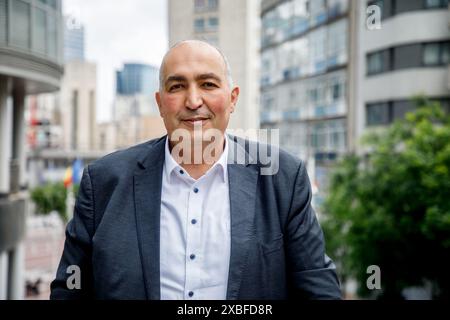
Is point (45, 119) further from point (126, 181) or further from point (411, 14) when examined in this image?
point (126, 181)

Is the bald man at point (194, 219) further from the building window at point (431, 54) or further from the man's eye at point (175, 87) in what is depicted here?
the building window at point (431, 54)

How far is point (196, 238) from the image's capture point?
1.38 m

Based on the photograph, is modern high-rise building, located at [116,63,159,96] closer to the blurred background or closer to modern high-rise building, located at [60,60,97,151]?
the blurred background

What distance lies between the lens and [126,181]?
142cm

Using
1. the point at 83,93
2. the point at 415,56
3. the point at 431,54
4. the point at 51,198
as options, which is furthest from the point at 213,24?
the point at 51,198

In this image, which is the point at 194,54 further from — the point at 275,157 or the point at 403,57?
the point at 403,57

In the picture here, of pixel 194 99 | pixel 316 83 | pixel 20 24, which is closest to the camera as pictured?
pixel 194 99

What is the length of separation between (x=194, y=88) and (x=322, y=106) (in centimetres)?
1206

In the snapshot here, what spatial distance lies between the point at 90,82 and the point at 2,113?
4.43ft

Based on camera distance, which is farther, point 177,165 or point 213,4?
point 213,4

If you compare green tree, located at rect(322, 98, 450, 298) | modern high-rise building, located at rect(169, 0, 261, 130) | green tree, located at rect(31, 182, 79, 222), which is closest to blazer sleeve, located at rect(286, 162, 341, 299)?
modern high-rise building, located at rect(169, 0, 261, 130)

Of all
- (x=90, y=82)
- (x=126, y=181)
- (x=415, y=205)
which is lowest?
(x=415, y=205)

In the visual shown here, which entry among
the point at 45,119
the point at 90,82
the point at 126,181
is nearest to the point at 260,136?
the point at 126,181

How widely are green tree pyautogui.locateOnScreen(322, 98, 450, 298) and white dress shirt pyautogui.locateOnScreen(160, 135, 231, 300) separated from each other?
5305 millimetres
